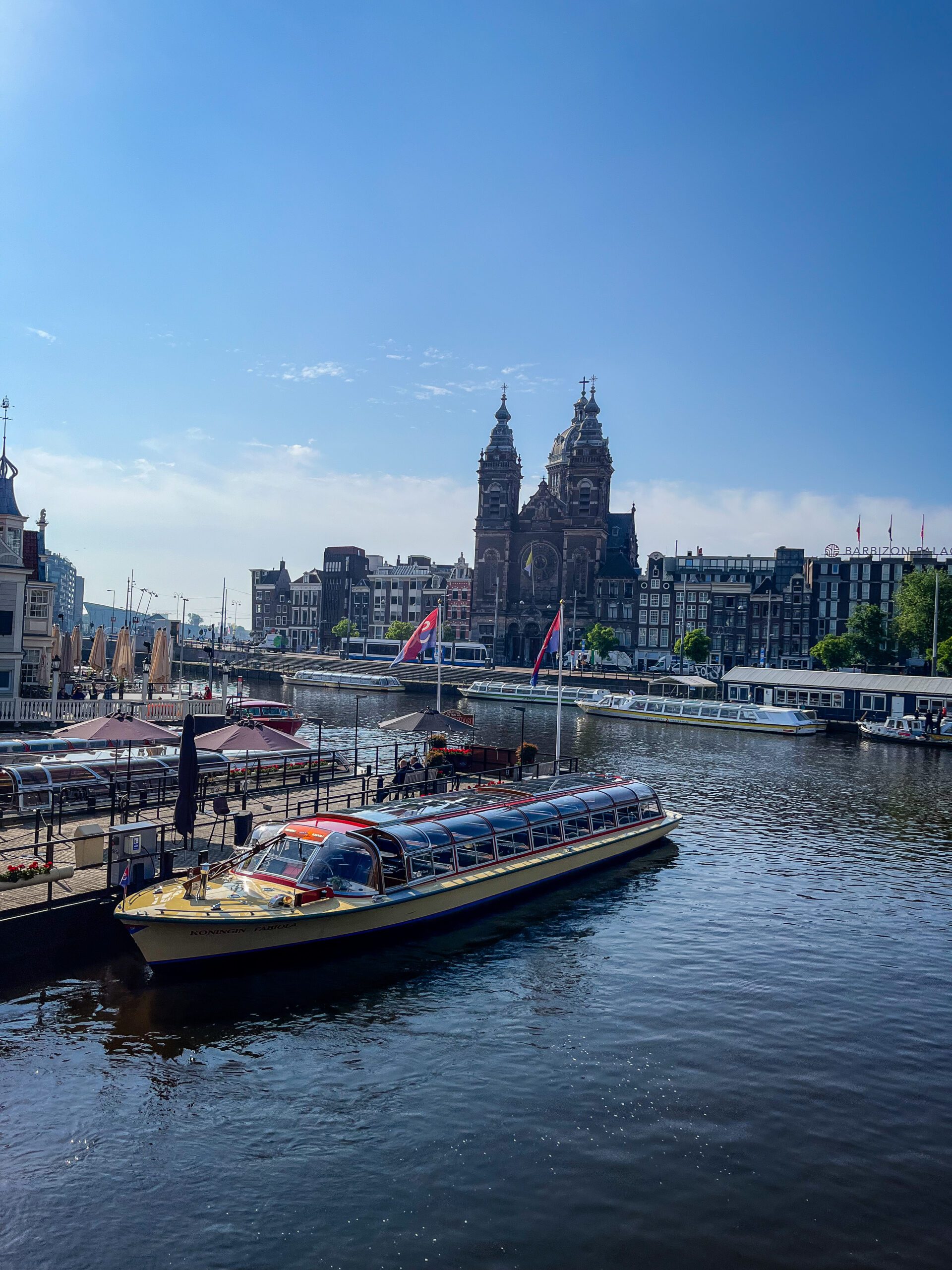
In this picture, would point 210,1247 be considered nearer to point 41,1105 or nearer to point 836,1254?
point 41,1105

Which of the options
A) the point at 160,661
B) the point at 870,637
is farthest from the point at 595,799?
the point at 870,637

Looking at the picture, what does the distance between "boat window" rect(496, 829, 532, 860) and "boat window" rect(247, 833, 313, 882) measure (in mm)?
6427

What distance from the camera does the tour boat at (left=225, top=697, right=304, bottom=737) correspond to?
189ft

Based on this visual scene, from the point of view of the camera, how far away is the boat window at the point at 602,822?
113 feet

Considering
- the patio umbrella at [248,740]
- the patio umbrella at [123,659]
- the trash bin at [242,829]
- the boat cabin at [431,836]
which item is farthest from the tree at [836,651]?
the trash bin at [242,829]

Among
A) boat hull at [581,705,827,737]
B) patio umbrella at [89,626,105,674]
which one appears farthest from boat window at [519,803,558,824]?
boat hull at [581,705,827,737]

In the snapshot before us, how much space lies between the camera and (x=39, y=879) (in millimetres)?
21938

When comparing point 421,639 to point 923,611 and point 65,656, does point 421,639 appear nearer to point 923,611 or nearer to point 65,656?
point 65,656

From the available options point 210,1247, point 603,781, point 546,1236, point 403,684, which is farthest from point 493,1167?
point 403,684

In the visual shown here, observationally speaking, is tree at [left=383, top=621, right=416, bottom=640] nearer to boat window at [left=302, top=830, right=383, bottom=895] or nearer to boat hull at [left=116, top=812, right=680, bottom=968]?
boat hull at [left=116, top=812, right=680, bottom=968]

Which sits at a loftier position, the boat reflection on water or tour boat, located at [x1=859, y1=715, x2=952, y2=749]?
tour boat, located at [x1=859, y1=715, x2=952, y2=749]

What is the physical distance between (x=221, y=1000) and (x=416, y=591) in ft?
562

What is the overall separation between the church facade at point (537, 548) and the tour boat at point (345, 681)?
36689 millimetres

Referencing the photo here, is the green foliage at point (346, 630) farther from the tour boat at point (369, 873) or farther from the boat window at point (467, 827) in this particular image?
the boat window at point (467, 827)
